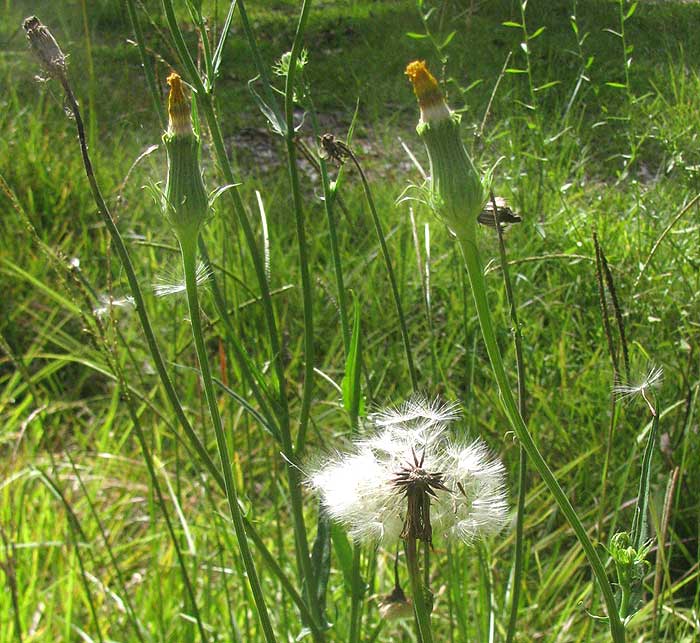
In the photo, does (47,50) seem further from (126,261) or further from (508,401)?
(508,401)

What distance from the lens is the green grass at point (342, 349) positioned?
1199 millimetres

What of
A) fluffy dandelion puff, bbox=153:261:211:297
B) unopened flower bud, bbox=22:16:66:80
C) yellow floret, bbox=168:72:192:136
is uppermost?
unopened flower bud, bbox=22:16:66:80

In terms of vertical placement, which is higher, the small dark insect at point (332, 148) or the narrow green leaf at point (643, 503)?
the small dark insect at point (332, 148)

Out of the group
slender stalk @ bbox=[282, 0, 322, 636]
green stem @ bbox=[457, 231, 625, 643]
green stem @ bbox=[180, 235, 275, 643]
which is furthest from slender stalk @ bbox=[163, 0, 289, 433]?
green stem @ bbox=[457, 231, 625, 643]

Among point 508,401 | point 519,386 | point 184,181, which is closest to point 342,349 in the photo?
point 519,386

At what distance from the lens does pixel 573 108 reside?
2.90 m

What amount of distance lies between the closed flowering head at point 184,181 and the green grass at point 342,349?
5 cm

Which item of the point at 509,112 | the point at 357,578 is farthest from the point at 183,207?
the point at 509,112

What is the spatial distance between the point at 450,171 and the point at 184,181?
7.3 inches

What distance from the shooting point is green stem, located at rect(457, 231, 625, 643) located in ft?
1.51

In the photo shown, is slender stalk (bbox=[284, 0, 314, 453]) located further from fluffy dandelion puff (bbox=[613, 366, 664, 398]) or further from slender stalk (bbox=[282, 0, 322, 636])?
fluffy dandelion puff (bbox=[613, 366, 664, 398])

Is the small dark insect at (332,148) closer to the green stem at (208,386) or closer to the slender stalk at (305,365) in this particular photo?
the slender stalk at (305,365)

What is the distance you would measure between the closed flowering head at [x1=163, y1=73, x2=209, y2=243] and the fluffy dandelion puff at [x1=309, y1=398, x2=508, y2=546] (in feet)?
0.67

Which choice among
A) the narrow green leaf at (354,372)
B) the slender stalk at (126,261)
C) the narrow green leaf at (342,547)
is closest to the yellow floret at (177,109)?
the slender stalk at (126,261)
